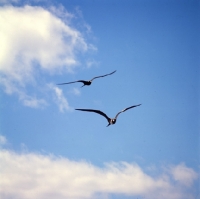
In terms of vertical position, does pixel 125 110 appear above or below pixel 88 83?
below

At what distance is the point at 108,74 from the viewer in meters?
40.8

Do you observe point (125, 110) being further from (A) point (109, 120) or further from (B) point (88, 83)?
(B) point (88, 83)

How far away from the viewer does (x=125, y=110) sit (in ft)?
121

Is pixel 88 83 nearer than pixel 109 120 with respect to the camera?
No

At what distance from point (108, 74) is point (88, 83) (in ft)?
9.13

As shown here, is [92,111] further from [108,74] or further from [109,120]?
[108,74]

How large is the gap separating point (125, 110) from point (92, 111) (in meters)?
3.95

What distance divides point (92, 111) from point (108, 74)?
7103 millimetres

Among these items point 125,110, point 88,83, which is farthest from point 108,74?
point 125,110

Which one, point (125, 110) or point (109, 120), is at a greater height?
point (125, 110)

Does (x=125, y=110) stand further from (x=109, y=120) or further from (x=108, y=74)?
(x=108, y=74)

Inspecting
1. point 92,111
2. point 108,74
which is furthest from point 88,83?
point 92,111

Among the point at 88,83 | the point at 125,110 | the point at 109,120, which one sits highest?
the point at 88,83

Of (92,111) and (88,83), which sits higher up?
(88,83)
